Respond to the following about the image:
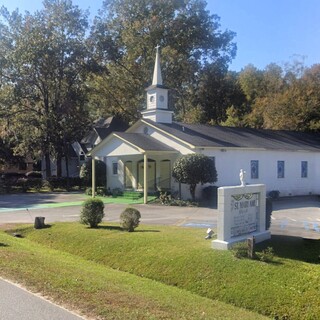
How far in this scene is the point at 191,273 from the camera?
375 inches

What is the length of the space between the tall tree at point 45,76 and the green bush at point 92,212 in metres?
31.3

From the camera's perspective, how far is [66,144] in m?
46.3

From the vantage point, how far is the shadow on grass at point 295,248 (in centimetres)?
984

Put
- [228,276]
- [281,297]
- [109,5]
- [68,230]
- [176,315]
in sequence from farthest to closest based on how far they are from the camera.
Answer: [109,5] → [68,230] → [228,276] → [281,297] → [176,315]

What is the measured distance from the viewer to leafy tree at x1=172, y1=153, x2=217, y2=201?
87.0 ft

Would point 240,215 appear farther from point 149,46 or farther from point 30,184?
point 149,46

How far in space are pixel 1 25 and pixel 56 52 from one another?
6.86 metres

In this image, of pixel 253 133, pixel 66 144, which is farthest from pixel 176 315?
pixel 66 144

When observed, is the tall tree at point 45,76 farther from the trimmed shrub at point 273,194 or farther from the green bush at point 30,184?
the trimmed shrub at point 273,194

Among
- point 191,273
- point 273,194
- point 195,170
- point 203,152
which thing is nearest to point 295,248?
point 191,273

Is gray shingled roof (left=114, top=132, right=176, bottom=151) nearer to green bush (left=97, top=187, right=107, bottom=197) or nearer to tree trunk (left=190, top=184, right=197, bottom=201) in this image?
tree trunk (left=190, top=184, right=197, bottom=201)

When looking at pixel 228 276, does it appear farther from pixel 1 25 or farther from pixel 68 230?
pixel 1 25

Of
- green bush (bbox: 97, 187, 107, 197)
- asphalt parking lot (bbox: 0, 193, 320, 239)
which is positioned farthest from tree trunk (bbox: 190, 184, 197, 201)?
green bush (bbox: 97, 187, 107, 197)

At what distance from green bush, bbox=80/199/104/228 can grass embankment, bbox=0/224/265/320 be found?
3.68m
